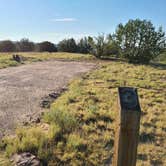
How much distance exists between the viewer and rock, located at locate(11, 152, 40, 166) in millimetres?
2826

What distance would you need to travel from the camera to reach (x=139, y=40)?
64.8ft

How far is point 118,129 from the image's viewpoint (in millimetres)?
1933

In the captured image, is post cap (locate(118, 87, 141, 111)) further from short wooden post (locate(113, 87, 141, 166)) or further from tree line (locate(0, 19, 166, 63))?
tree line (locate(0, 19, 166, 63))

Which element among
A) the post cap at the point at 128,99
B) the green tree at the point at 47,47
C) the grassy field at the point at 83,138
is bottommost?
the grassy field at the point at 83,138

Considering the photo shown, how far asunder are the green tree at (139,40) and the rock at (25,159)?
17.9 meters

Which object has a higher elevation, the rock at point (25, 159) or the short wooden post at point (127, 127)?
the short wooden post at point (127, 127)

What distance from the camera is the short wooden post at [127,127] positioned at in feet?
6.04

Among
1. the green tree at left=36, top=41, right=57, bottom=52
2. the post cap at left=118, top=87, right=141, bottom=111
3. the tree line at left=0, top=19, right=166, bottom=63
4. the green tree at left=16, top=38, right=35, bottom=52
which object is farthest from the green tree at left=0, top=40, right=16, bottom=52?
the post cap at left=118, top=87, right=141, bottom=111

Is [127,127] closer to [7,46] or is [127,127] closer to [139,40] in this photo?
[139,40]

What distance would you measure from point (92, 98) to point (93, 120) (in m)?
1.83

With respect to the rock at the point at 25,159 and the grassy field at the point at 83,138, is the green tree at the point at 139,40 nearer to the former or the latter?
the grassy field at the point at 83,138

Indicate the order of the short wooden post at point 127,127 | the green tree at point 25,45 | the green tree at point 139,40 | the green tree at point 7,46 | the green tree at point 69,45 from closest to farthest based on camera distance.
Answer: the short wooden post at point 127,127, the green tree at point 139,40, the green tree at point 69,45, the green tree at point 7,46, the green tree at point 25,45

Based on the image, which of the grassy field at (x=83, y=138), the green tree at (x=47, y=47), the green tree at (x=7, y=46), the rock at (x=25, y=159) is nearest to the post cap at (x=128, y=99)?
the grassy field at (x=83, y=138)

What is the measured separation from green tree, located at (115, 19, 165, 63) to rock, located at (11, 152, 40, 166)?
17.9 meters
